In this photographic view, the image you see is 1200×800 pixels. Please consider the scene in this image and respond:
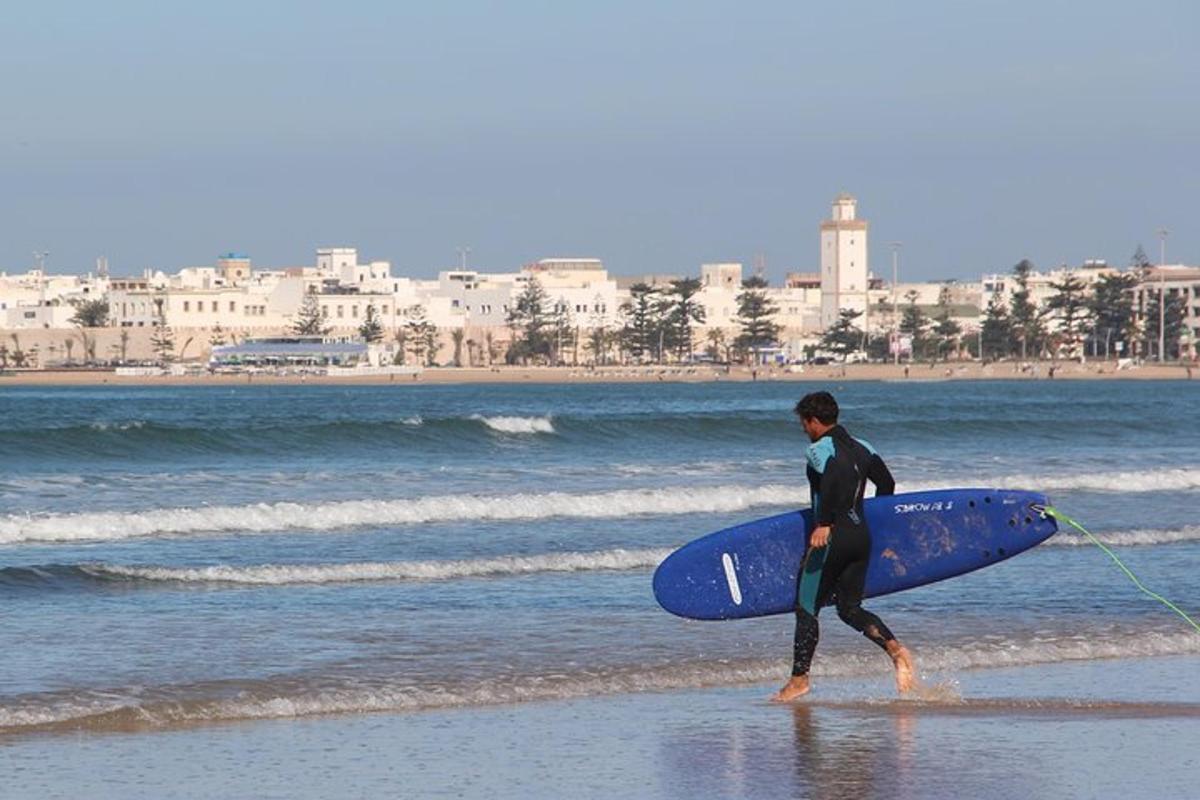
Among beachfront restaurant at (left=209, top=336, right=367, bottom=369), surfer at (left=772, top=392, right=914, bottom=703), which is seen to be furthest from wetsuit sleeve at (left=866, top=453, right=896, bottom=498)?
beachfront restaurant at (left=209, top=336, right=367, bottom=369)

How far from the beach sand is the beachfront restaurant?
145 metres

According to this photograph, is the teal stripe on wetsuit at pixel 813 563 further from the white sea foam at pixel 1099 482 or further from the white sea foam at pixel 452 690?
the white sea foam at pixel 1099 482

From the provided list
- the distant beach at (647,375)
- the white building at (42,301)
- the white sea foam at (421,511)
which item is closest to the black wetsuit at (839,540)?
the white sea foam at (421,511)

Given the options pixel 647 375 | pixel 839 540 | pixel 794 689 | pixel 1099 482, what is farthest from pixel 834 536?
pixel 647 375

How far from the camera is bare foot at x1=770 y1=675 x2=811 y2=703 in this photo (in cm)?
1020

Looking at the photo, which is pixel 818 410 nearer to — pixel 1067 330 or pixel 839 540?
pixel 839 540

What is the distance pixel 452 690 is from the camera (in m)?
10.6

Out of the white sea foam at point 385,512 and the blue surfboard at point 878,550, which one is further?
the white sea foam at point 385,512

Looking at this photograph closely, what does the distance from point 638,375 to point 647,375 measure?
4.19 ft

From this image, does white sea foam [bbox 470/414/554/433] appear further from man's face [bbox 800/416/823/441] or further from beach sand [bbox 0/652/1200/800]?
man's face [bbox 800/416/823/441]

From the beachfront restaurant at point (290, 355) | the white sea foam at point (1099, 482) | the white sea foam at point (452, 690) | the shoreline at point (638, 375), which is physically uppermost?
the white sea foam at point (452, 690)

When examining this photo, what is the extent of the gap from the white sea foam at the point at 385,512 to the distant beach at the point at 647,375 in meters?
119

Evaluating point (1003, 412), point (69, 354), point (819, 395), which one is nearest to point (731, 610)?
point (819, 395)

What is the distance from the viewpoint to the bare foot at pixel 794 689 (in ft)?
33.4
